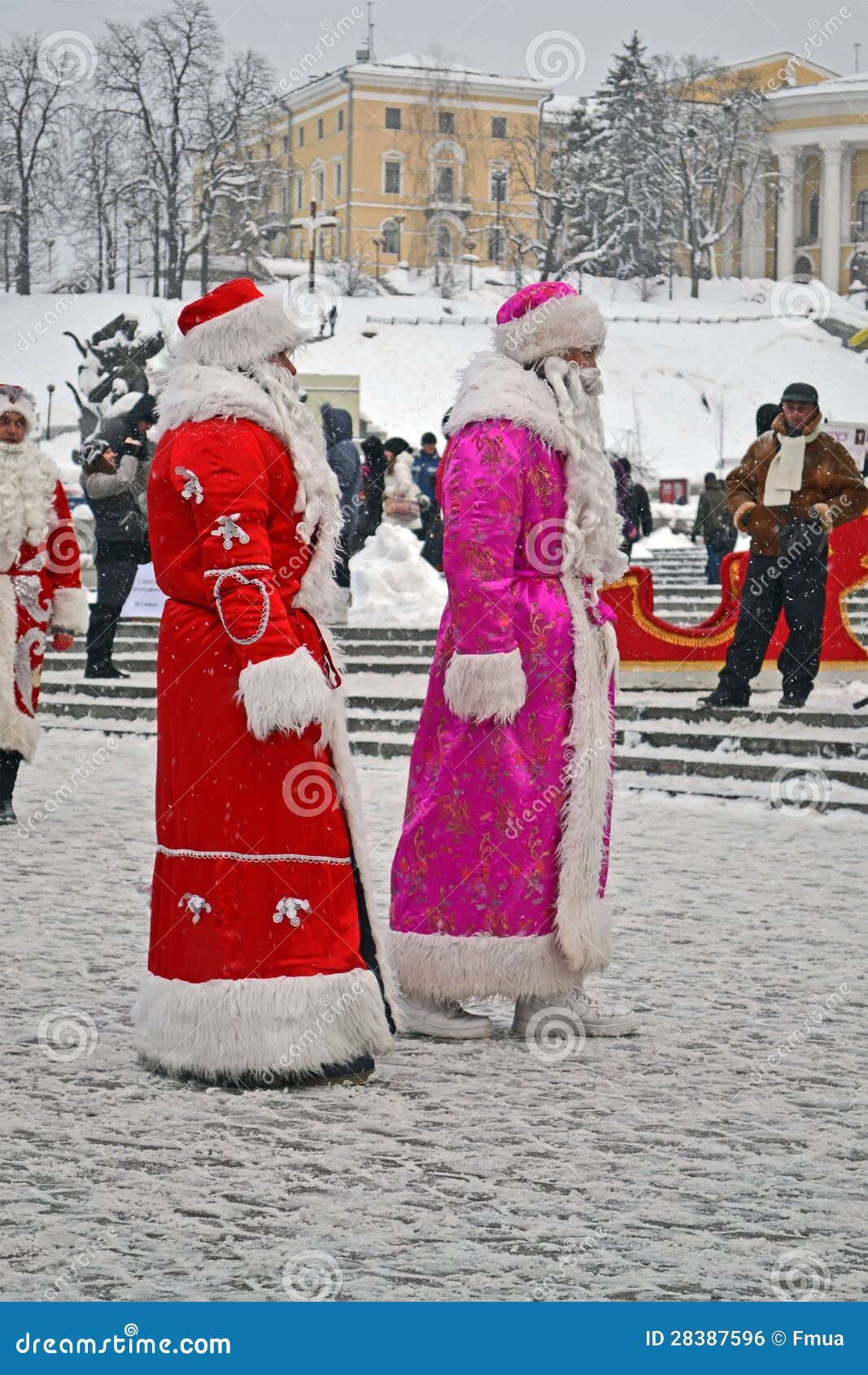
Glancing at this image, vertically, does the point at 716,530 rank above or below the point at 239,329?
below

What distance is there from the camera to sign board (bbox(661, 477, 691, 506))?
37344 mm

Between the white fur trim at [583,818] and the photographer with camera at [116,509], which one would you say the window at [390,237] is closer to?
the photographer with camera at [116,509]

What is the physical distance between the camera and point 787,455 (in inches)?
421

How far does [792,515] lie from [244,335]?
6.70 m

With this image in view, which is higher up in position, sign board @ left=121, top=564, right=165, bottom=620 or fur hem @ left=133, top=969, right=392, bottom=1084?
fur hem @ left=133, top=969, right=392, bottom=1084

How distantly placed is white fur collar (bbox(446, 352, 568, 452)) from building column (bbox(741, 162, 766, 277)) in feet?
233

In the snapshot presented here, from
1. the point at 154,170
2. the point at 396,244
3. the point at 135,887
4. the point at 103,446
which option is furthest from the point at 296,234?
the point at 135,887

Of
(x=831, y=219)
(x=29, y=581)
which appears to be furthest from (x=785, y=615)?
(x=831, y=219)

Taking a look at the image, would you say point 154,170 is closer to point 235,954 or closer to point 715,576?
point 715,576

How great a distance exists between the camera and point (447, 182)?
74000 mm

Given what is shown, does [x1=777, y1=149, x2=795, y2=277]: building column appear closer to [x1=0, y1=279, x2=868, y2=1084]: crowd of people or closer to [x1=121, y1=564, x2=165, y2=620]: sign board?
[x1=121, y1=564, x2=165, y2=620]: sign board

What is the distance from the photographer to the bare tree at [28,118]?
51906 millimetres

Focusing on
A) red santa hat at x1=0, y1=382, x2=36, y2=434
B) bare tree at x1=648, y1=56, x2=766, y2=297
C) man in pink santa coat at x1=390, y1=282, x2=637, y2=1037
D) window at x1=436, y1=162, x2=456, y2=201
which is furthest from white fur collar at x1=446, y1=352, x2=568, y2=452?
window at x1=436, y1=162, x2=456, y2=201

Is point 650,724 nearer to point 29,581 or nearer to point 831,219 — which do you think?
point 29,581
